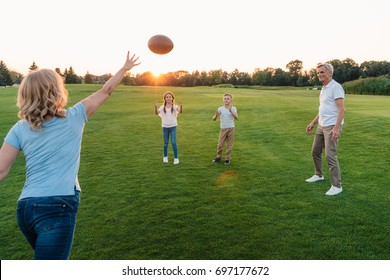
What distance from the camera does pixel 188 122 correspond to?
19688 mm

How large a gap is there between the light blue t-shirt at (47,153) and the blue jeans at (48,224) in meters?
0.06

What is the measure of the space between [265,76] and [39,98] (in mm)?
110593

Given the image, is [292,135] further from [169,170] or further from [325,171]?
[169,170]

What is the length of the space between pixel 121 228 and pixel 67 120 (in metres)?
3.34

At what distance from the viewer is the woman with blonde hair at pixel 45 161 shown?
2.55 m

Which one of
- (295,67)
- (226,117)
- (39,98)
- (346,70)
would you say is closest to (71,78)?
(295,67)

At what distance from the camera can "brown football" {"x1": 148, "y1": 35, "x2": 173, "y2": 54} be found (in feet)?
25.6

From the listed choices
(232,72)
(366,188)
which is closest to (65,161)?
(366,188)

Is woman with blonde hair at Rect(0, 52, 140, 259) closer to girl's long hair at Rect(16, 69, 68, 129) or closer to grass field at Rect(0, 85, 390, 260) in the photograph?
girl's long hair at Rect(16, 69, 68, 129)

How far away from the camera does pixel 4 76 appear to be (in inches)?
4021

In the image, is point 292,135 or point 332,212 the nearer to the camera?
point 332,212

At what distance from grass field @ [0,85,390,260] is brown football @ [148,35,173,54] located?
2.92 metres

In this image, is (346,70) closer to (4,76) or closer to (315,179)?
(4,76)
